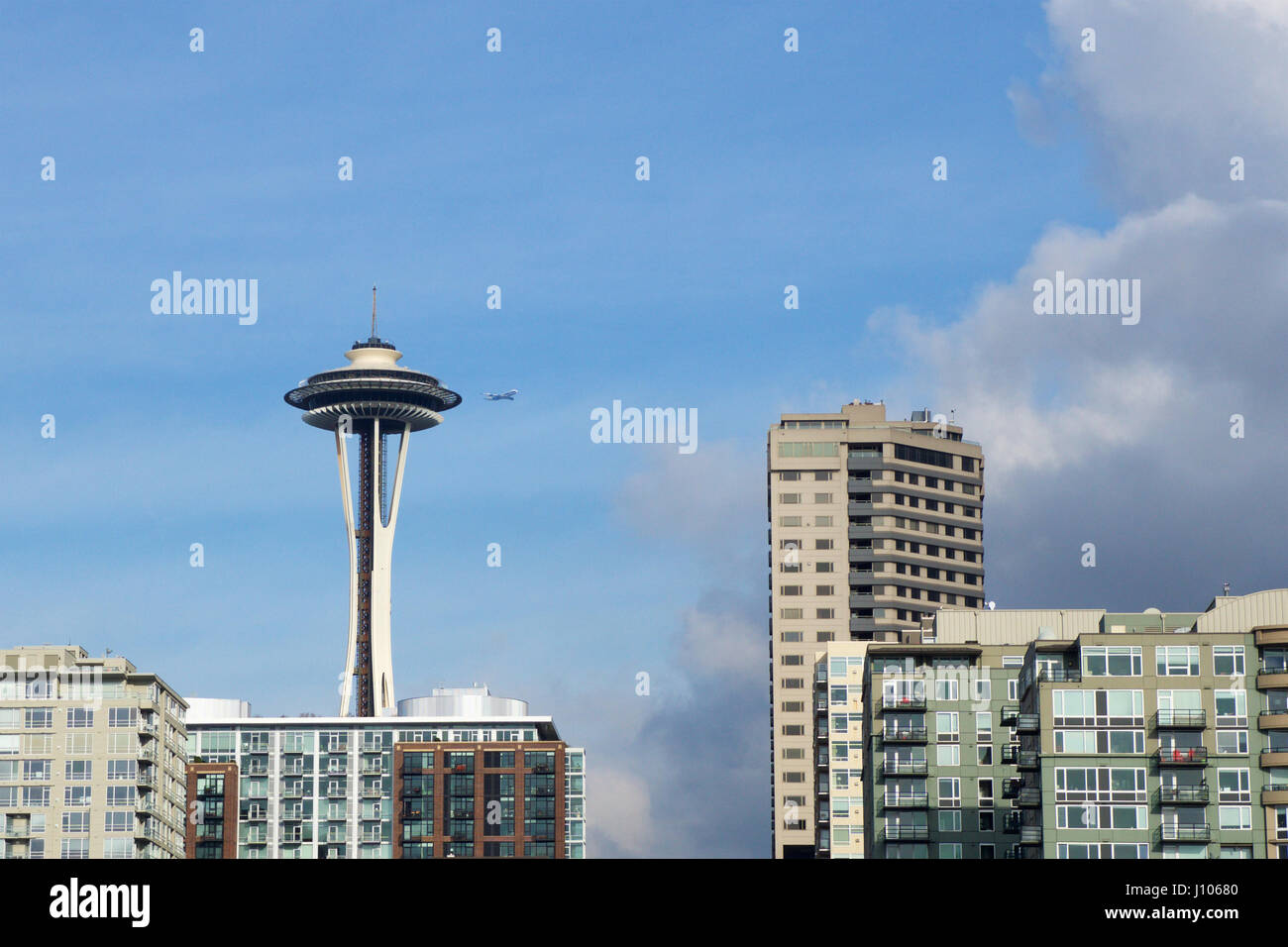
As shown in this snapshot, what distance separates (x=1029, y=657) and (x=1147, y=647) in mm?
13384

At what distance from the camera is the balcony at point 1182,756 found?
4951 inches

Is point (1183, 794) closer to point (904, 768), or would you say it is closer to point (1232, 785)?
point (1232, 785)

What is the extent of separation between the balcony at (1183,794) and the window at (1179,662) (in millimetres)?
7249

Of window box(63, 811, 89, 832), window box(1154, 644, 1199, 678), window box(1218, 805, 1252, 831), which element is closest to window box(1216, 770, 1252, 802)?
window box(1218, 805, 1252, 831)

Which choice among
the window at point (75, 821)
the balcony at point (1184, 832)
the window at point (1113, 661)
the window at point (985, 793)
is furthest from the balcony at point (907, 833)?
the window at point (75, 821)

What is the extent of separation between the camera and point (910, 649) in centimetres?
16062

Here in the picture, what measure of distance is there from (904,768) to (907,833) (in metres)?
5.19

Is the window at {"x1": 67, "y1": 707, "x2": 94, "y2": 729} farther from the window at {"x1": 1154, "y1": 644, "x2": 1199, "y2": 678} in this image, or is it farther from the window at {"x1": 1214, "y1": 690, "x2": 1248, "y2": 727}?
the window at {"x1": 1214, "y1": 690, "x2": 1248, "y2": 727}

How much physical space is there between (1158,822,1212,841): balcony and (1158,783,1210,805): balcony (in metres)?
1.44

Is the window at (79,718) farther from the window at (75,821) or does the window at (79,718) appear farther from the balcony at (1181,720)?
the balcony at (1181,720)

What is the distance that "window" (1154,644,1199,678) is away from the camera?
420ft

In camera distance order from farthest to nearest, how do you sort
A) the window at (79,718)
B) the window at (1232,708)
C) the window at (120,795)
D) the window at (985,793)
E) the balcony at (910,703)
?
the window at (79,718) → the window at (120,795) → the balcony at (910,703) → the window at (985,793) → the window at (1232,708)
